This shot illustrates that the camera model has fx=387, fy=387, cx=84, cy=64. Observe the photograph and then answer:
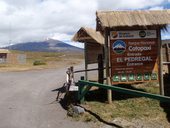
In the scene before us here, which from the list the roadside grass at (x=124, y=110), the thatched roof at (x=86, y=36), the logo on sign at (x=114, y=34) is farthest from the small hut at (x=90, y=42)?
the roadside grass at (x=124, y=110)

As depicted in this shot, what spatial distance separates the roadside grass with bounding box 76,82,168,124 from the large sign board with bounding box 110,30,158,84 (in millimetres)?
752

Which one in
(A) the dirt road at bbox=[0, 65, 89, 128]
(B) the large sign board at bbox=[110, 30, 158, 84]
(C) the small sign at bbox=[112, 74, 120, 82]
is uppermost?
(B) the large sign board at bbox=[110, 30, 158, 84]

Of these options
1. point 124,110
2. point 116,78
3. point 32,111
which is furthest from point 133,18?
point 32,111

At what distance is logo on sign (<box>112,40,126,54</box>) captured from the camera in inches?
502

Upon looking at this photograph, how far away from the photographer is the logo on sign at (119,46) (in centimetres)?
1274

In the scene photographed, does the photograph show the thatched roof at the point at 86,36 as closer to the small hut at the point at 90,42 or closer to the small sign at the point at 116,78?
the small hut at the point at 90,42

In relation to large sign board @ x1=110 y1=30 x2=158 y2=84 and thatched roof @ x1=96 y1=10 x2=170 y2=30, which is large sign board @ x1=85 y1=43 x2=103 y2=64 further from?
thatched roof @ x1=96 y1=10 x2=170 y2=30

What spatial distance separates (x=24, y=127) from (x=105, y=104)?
318cm

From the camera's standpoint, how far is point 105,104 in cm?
1268

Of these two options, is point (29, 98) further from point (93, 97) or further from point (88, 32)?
point (88, 32)

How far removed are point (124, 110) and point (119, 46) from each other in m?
2.19

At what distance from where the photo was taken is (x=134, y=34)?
12.8m

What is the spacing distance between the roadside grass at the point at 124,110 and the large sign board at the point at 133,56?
0.75m

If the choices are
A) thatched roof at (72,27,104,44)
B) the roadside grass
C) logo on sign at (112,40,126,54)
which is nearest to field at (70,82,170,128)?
the roadside grass
